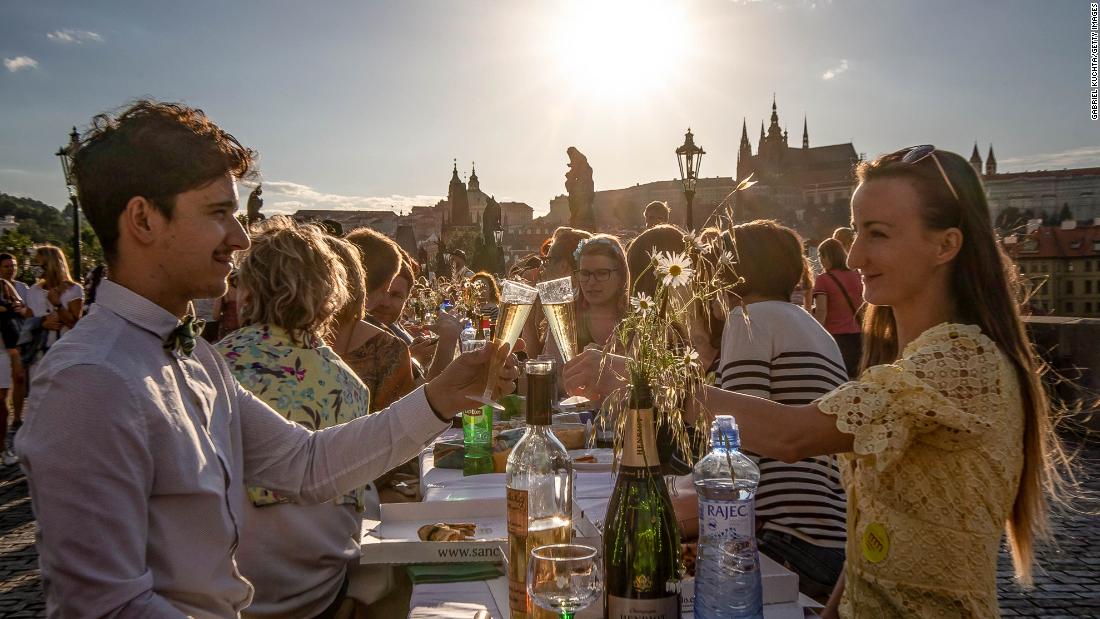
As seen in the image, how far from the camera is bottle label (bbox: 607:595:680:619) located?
127cm

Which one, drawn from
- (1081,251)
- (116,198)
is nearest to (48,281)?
(116,198)

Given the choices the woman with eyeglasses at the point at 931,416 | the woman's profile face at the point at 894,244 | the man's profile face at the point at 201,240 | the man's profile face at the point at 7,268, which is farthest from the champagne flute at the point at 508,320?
the man's profile face at the point at 7,268

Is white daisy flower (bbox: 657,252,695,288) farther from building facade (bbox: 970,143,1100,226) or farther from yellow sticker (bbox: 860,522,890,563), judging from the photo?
building facade (bbox: 970,143,1100,226)

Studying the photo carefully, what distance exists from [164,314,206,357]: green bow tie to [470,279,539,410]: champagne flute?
55cm

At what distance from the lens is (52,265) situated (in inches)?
337

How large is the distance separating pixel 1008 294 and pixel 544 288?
911mm

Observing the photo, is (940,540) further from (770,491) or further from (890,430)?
(770,491)

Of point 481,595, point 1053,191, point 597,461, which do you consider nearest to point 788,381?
point 597,461

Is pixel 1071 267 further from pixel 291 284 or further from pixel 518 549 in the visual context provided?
pixel 518 549

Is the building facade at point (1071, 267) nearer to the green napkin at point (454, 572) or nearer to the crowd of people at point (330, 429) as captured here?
the crowd of people at point (330, 429)

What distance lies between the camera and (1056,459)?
1760 mm

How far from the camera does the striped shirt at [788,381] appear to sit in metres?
2.21

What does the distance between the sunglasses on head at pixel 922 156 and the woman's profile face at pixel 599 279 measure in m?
2.52

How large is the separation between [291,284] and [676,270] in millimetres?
1542
